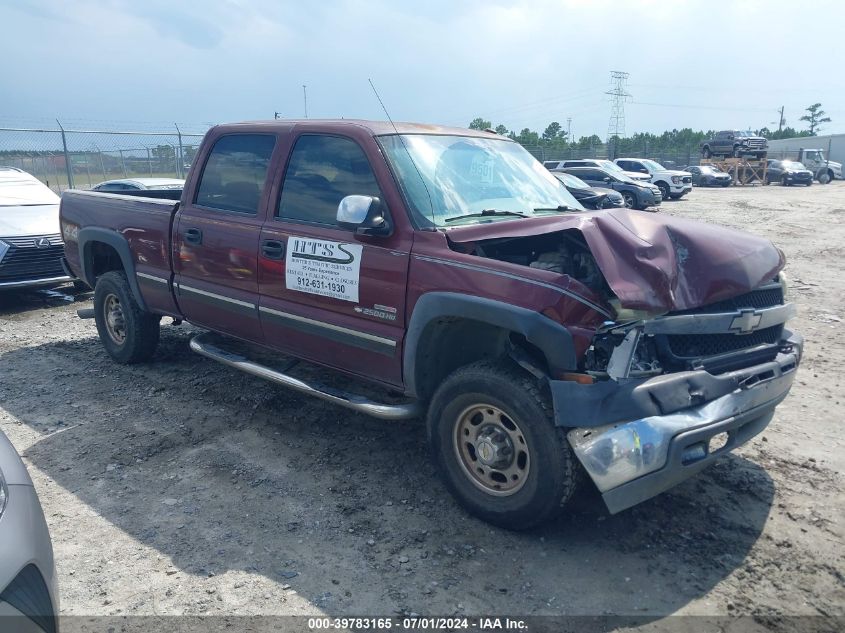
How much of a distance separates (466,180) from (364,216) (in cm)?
84

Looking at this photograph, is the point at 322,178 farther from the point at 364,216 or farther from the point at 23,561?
the point at 23,561

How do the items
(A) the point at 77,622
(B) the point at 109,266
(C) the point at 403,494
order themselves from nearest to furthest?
1. (A) the point at 77,622
2. (C) the point at 403,494
3. (B) the point at 109,266

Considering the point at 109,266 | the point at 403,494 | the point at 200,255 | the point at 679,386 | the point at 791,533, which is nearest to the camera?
the point at 679,386

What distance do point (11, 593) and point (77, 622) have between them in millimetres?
850

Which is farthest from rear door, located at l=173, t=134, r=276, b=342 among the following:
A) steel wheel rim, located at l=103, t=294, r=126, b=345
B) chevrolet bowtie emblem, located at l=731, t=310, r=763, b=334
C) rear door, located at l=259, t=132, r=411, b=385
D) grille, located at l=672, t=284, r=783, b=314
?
chevrolet bowtie emblem, located at l=731, t=310, r=763, b=334

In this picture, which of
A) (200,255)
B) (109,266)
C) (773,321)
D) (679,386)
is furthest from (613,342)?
(109,266)

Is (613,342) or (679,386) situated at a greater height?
(613,342)

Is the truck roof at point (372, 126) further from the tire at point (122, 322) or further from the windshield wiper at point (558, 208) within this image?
the tire at point (122, 322)

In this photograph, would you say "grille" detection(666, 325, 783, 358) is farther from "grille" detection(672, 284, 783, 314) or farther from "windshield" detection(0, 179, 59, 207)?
"windshield" detection(0, 179, 59, 207)

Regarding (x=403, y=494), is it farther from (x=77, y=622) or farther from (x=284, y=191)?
(x=284, y=191)

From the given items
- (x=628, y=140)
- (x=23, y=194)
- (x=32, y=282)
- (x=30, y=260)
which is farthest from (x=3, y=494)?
(x=628, y=140)

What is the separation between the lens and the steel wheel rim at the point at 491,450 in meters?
3.38

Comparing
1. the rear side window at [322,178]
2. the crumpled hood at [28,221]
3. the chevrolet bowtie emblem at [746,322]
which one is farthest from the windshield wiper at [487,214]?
the crumpled hood at [28,221]

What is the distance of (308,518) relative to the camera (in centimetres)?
368
